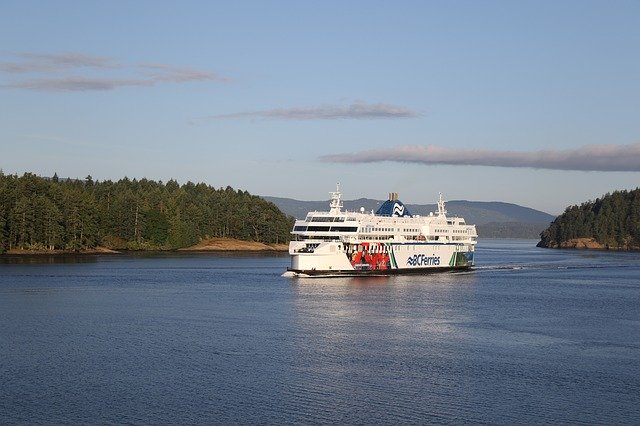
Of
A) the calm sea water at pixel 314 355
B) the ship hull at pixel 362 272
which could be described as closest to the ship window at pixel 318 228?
the ship hull at pixel 362 272

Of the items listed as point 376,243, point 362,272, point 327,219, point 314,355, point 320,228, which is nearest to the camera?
point 314,355

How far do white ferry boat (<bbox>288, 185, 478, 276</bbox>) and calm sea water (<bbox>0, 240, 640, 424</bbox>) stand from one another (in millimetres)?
7218

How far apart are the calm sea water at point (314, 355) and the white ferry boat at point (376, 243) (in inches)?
284

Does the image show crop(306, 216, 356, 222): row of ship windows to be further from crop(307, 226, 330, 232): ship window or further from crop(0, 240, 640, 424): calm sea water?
crop(0, 240, 640, 424): calm sea water

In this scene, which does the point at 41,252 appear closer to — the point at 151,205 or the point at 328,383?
the point at 151,205

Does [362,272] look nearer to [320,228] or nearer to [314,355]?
[320,228]

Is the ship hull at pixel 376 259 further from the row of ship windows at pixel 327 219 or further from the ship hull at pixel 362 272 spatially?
the row of ship windows at pixel 327 219

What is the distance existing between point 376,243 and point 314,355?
5115cm

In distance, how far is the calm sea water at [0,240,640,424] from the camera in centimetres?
3534

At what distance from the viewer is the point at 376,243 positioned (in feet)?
319

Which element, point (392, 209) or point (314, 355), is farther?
point (392, 209)

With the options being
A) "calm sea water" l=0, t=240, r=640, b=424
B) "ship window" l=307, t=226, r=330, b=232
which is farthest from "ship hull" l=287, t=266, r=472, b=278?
"calm sea water" l=0, t=240, r=640, b=424

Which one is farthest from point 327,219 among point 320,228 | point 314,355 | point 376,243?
point 314,355

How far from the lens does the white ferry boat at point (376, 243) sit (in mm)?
92438
